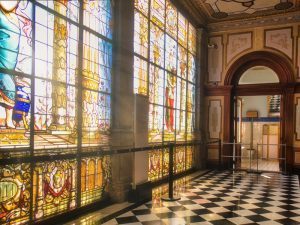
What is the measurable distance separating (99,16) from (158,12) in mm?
2466

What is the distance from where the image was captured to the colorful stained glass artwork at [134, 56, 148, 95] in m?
6.05

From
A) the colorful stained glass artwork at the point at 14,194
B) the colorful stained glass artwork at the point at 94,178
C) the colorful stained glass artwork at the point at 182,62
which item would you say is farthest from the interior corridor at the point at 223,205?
the colorful stained glass artwork at the point at 182,62

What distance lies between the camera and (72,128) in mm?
4223

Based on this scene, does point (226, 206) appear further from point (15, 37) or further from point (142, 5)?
point (142, 5)

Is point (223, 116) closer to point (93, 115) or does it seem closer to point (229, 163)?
point (229, 163)

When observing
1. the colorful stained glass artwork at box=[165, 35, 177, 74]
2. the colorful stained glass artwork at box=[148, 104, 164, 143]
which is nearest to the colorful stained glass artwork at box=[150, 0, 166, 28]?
the colorful stained glass artwork at box=[165, 35, 177, 74]

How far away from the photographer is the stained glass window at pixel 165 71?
6328mm

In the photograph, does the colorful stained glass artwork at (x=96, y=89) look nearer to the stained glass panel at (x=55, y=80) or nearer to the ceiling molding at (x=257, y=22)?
the stained glass panel at (x=55, y=80)

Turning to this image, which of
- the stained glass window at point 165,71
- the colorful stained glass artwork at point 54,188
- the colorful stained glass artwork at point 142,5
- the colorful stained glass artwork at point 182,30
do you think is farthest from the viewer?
the colorful stained glass artwork at point 182,30

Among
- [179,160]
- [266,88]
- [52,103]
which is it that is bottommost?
[179,160]

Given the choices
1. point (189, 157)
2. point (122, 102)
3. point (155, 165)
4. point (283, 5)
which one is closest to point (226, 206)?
point (155, 165)

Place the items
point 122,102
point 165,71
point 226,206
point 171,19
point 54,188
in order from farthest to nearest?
point 171,19 < point 165,71 < point 122,102 < point 226,206 < point 54,188

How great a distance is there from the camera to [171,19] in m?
7.82

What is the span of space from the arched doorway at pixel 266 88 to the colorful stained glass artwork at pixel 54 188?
267 inches
